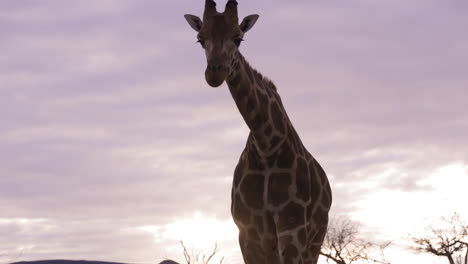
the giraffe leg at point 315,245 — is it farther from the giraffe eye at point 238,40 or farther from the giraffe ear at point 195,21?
the giraffe ear at point 195,21

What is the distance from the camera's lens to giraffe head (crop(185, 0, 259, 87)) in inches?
313

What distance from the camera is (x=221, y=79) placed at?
787cm

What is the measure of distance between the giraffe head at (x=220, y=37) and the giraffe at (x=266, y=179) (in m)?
0.01

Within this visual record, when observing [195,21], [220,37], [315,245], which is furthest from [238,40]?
[315,245]

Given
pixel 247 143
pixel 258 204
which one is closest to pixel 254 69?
pixel 247 143

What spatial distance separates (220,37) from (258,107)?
1280mm

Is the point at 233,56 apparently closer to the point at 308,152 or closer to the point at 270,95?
the point at 270,95

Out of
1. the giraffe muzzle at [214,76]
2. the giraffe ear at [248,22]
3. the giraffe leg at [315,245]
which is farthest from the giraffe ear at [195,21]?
the giraffe leg at [315,245]

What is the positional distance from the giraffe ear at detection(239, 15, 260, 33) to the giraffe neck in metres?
0.35

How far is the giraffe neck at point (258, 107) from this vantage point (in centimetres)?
897

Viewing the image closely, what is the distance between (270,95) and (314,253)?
2368mm

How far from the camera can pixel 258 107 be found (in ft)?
30.5

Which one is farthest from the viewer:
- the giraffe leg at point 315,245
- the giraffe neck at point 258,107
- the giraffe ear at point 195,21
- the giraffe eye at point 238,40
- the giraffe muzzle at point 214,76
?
the giraffe leg at point 315,245

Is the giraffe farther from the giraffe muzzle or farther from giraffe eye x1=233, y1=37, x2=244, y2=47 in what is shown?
the giraffe muzzle
